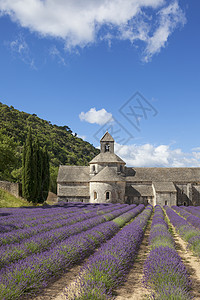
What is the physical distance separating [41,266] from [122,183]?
2952 cm

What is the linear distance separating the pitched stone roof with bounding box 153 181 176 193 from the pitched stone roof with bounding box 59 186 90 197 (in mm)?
9448

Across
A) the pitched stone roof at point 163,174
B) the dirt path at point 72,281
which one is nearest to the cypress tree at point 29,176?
the pitched stone roof at point 163,174

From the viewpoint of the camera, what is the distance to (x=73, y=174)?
127 feet

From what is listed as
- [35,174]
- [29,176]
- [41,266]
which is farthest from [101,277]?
[35,174]

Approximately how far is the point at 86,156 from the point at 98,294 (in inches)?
3031

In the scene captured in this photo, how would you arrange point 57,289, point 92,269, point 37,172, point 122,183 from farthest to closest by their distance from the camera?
point 122,183 < point 37,172 < point 57,289 < point 92,269

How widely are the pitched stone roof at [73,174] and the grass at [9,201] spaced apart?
37.1ft

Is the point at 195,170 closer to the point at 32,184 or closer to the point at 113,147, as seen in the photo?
the point at 113,147

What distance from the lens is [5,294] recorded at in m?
4.17

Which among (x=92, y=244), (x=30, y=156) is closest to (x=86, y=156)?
(x=30, y=156)

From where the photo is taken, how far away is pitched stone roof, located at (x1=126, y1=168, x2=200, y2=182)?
3778 centimetres

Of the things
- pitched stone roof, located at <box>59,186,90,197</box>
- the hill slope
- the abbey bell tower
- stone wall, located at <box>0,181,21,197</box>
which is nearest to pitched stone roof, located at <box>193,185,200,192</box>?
the abbey bell tower

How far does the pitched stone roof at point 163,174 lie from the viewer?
124 feet

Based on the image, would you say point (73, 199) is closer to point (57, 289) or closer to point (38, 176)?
point (38, 176)
